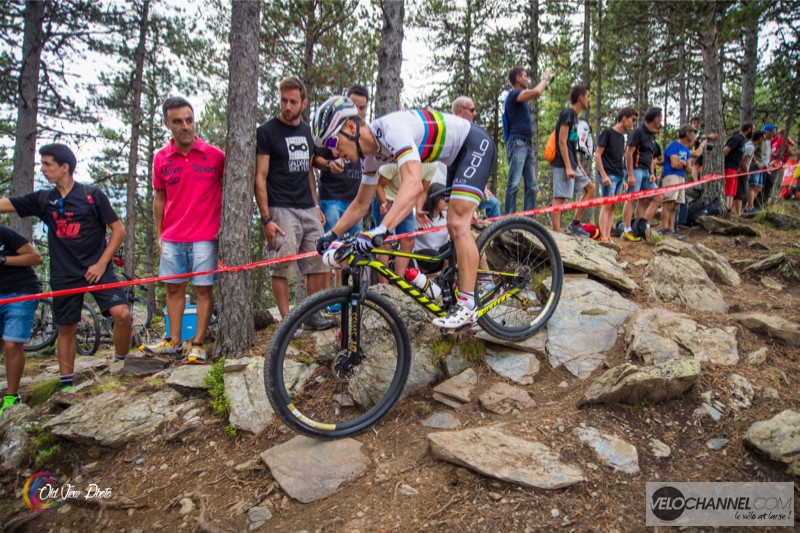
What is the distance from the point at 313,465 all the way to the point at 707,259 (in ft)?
20.6

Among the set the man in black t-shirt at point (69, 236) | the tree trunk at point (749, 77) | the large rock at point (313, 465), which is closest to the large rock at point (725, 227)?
the tree trunk at point (749, 77)

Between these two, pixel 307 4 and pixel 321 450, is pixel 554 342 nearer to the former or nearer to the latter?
pixel 321 450

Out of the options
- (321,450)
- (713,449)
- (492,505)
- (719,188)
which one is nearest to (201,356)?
(321,450)

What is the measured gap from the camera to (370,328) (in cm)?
339

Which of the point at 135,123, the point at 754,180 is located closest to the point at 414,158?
the point at 754,180

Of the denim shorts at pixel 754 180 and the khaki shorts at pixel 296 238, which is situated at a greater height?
the denim shorts at pixel 754 180

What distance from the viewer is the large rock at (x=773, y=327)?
3998mm

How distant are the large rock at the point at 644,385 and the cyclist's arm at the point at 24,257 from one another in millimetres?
6080

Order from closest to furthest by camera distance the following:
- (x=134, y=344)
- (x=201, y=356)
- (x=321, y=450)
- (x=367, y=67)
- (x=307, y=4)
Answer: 1. (x=321, y=450)
2. (x=201, y=356)
3. (x=134, y=344)
4. (x=307, y=4)
5. (x=367, y=67)

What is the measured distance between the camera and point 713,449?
2.82 metres

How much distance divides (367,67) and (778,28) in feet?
39.1

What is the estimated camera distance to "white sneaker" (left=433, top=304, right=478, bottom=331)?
3438 mm

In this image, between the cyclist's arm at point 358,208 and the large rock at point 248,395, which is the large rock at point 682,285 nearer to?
the cyclist's arm at point 358,208

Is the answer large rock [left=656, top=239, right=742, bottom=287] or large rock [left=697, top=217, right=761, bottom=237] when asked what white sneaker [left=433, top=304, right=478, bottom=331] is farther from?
large rock [left=697, top=217, right=761, bottom=237]
